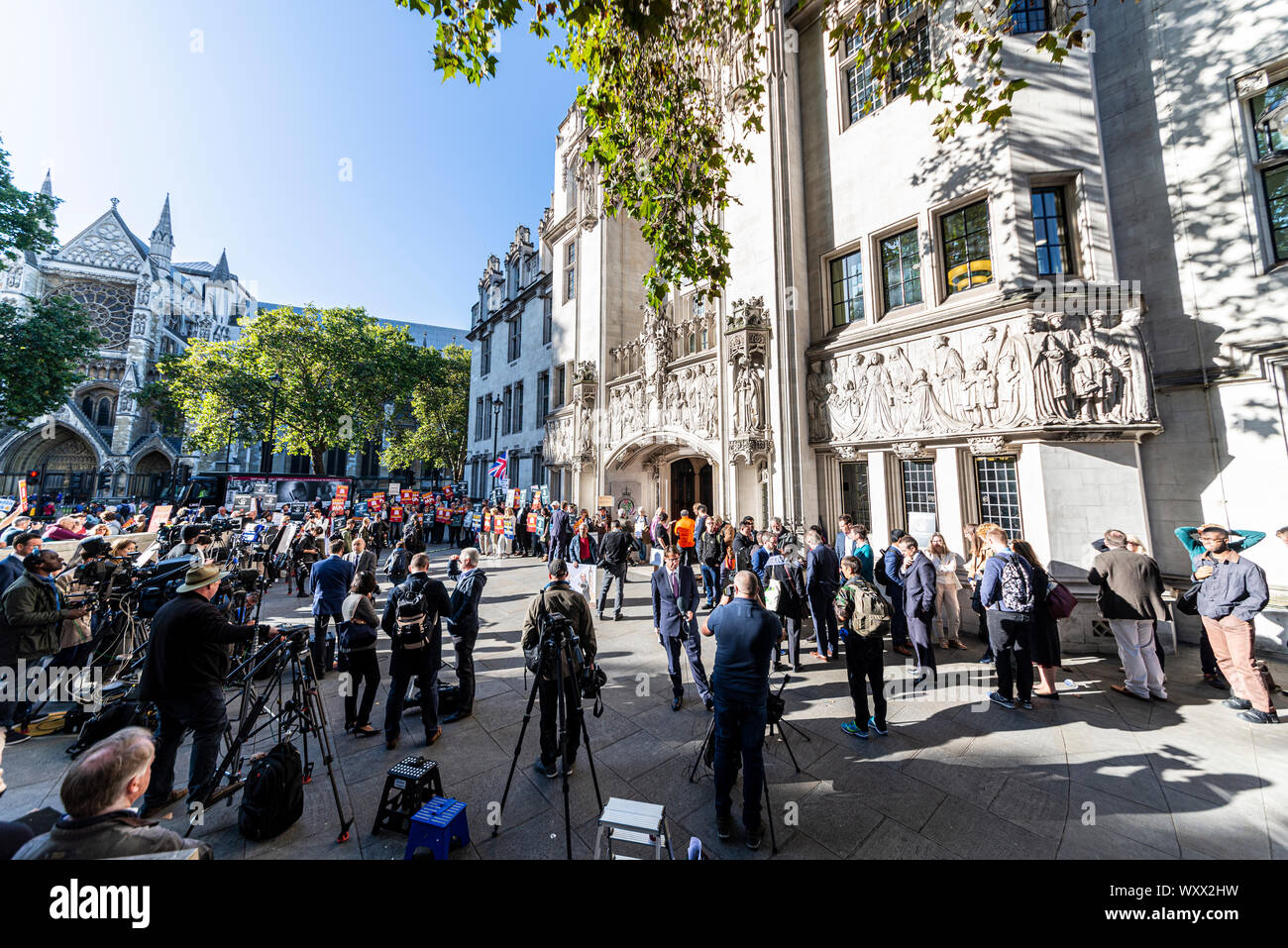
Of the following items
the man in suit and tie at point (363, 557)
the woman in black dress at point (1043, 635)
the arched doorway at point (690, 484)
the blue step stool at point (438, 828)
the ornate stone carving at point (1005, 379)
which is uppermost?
the ornate stone carving at point (1005, 379)

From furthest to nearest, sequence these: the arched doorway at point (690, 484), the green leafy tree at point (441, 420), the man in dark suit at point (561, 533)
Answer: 1. the green leafy tree at point (441, 420)
2. the arched doorway at point (690, 484)
3. the man in dark suit at point (561, 533)

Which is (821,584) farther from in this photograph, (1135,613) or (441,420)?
(441,420)

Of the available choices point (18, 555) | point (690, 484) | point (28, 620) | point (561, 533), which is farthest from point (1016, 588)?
point (18, 555)

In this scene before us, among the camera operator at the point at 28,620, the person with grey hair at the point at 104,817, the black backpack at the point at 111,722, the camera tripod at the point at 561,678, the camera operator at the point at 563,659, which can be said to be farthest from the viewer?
the camera operator at the point at 28,620

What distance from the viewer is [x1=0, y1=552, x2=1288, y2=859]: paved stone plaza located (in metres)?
3.40

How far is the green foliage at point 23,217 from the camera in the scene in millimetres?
15523

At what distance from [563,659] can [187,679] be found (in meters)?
3.16

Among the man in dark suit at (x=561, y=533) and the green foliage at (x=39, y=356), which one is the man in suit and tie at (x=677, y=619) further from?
the green foliage at (x=39, y=356)

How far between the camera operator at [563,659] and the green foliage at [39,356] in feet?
77.8

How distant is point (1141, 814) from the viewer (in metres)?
3.64

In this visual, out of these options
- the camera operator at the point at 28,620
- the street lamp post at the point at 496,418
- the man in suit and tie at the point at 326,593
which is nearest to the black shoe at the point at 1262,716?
the man in suit and tie at the point at 326,593
